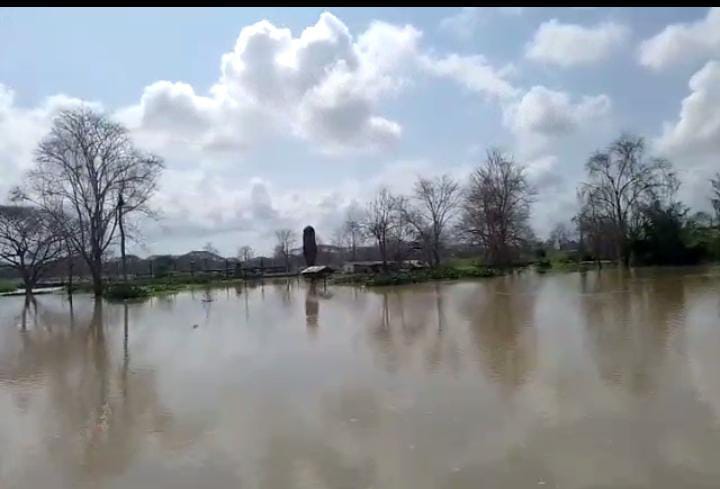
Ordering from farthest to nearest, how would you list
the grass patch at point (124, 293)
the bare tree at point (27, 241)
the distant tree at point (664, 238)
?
the distant tree at point (664, 238) → the bare tree at point (27, 241) → the grass patch at point (124, 293)

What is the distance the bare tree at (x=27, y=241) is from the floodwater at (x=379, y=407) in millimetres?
20527

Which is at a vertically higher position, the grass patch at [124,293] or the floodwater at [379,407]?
the grass patch at [124,293]

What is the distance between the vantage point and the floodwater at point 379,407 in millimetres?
4277

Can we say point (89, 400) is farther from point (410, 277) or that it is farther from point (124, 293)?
point (410, 277)

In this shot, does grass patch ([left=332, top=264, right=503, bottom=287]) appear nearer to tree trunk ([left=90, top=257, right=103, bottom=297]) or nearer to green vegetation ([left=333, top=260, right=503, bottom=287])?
green vegetation ([left=333, top=260, right=503, bottom=287])

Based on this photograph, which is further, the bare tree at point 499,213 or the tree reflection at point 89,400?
the bare tree at point 499,213

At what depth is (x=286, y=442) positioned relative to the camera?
5.05 meters

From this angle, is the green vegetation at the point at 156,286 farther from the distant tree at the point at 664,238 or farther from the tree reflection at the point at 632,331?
the distant tree at the point at 664,238

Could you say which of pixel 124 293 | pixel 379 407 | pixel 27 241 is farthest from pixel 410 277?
pixel 379 407

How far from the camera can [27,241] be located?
32531mm

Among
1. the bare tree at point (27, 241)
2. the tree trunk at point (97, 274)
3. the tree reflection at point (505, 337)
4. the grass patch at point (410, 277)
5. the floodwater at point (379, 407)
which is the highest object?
the bare tree at point (27, 241)

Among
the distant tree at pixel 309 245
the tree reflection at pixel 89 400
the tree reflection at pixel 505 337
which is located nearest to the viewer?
the tree reflection at pixel 89 400

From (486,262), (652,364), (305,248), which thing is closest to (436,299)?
(652,364)

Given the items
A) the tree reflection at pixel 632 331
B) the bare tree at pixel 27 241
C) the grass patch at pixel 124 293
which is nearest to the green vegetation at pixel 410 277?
the grass patch at pixel 124 293
